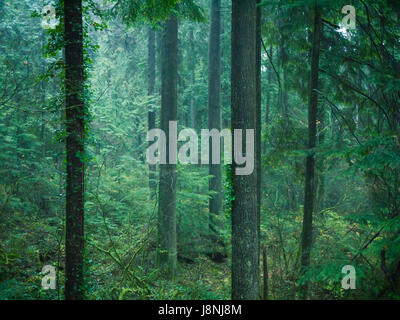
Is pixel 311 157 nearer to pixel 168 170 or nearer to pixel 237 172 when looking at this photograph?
pixel 237 172

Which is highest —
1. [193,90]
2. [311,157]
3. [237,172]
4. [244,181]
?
[193,90]

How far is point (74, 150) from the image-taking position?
5.67m

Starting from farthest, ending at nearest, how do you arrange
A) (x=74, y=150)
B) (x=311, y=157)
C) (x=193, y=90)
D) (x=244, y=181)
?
(x=193, y=90)
(x=311, y=157)
(x=244, y=181)
(x=74, y=150)

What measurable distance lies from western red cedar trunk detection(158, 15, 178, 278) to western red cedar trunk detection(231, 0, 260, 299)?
12.4 ft

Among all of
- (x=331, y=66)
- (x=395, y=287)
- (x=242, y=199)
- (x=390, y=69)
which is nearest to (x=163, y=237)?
(x=242, y=199)

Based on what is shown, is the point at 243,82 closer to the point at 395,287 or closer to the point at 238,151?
the point at 238,151

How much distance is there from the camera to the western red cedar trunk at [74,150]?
562 centimetres

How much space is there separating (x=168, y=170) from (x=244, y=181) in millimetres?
3998

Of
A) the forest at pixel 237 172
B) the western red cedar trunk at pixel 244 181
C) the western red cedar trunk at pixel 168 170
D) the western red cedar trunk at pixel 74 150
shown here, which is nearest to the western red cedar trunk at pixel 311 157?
the forest at pixel 237 172

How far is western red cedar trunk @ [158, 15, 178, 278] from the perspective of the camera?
9.40 metres

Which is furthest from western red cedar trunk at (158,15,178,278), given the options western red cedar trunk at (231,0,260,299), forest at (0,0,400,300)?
western red cedar trunk at (231,0,260,299)

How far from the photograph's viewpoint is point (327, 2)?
5.95 m

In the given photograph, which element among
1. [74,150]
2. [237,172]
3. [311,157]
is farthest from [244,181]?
[74,150]

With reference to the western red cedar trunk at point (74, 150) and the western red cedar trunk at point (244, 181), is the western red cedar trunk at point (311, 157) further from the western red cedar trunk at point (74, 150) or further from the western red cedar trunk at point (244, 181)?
the western red cedar trunk at point (74, 150)
